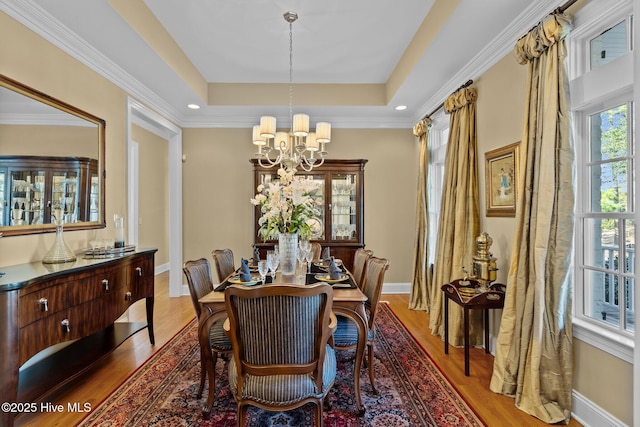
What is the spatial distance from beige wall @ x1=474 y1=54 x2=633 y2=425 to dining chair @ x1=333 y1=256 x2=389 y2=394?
3.95 feet

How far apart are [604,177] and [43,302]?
3.46 m

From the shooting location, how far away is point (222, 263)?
3033 mm

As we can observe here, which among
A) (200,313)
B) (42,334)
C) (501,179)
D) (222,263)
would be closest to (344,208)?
(222,263)

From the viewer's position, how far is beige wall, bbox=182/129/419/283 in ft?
16.2

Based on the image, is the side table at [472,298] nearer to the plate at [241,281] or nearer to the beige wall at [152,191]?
the plate at [241,281]

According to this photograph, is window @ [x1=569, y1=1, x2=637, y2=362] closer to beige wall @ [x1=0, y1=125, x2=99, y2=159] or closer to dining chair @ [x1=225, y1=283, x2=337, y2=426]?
dining chair @ [x1=225, y1=283, x2=337, y2=426]

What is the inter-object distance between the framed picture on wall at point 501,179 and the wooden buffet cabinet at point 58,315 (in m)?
3.21

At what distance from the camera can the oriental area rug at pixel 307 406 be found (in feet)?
6.56

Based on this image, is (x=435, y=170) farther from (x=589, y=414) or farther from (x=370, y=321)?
(x=589, y=414)

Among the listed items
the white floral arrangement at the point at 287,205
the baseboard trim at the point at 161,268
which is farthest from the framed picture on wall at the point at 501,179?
the baseboard trim at the point at 161,268

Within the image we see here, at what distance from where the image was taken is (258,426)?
194 centimetres

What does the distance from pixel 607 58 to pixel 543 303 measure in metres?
1.51

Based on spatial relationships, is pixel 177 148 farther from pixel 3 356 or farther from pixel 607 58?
pixel 607 58

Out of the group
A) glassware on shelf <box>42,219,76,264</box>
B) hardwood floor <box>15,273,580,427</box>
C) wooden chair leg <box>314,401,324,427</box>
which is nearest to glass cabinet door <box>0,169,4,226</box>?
glassware on shelf <box>42,219,76,264</box>
